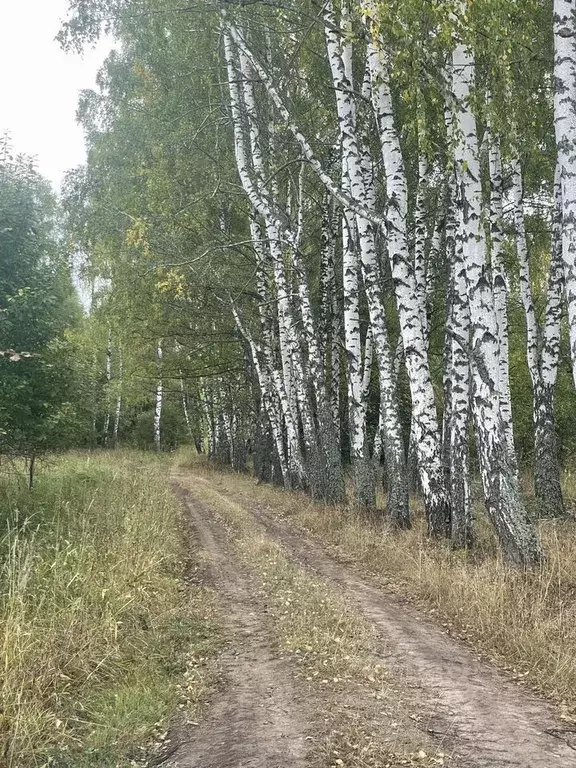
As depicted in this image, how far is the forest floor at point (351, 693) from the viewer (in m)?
3.29

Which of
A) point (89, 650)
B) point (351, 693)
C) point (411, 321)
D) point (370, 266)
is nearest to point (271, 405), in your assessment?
point (370, 266)

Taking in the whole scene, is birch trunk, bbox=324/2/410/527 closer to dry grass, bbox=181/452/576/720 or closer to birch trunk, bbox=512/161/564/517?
dry grass, bbox=181/452/576/720

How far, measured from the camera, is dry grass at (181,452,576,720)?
14.8 ft

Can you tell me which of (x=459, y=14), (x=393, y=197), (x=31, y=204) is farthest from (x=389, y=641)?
(x=31, y=204)

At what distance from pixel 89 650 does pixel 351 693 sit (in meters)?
1.98

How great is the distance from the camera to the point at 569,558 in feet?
21.2

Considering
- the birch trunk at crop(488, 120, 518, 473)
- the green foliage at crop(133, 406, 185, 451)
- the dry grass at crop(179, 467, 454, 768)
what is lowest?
the dry grass at crop(179, 467, 454, 768)

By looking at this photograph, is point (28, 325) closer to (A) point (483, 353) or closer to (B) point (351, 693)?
(A) point (483, 353)

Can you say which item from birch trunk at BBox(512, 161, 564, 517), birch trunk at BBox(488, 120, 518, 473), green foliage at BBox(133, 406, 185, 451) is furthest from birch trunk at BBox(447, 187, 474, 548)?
green foliage at BBox(133, 406, 185, 451)

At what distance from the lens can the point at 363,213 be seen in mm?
8516

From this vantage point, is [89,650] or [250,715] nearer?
[250,715]

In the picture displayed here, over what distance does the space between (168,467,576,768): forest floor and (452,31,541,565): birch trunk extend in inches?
53.9

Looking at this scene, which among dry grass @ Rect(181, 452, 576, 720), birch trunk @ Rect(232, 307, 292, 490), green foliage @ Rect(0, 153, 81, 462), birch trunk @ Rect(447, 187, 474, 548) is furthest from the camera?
birch trunk @ Rect(232, 307, 292, 490)

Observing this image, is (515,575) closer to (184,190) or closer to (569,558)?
(569,558)
